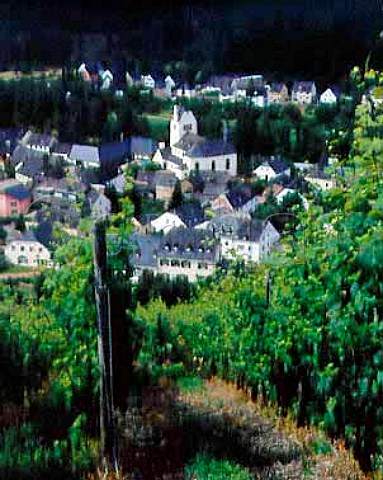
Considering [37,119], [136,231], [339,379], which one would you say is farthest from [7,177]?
[339,379]

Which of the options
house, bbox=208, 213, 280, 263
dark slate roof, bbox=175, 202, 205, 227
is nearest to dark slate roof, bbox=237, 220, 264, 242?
house, bbox=208, 213, 280, 263

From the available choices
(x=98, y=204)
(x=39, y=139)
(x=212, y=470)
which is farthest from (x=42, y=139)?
(x=212, y=470)

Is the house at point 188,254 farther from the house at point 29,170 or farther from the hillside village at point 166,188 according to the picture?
the house at point 29,170

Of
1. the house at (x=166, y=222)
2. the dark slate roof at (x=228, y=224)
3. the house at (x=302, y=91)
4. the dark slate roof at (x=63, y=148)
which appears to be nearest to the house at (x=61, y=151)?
the dark slate roof at (x=63, y=148)

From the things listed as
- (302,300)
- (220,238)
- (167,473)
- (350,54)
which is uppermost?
(350,54)

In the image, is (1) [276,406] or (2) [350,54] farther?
(1) [276,406]

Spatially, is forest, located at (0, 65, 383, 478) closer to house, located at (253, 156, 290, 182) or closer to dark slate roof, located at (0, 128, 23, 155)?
house, located at (253, 156, 290, 182)

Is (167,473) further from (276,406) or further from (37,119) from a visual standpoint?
(37,119)
